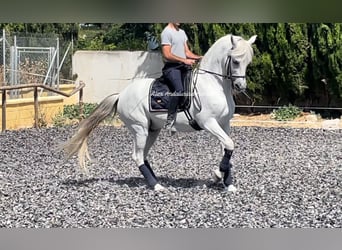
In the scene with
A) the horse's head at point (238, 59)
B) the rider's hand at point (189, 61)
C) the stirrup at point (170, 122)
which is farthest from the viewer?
the stirrup at point (170, 122)

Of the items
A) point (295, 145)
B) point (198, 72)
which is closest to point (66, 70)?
point (198, 72)

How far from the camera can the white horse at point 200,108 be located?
14.4 feet

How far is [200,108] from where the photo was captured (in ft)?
14.8

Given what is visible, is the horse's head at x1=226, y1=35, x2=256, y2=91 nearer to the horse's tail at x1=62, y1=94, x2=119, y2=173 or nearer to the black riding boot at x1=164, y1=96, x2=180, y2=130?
the black riding boot at x1=164, y1=96, x2=180, y2=130

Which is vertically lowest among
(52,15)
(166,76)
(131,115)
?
(131,115)

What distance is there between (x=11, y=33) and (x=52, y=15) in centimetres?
344

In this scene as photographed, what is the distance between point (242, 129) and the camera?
6031 mm

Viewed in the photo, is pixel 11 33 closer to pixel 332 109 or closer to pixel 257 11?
pixel 332 109

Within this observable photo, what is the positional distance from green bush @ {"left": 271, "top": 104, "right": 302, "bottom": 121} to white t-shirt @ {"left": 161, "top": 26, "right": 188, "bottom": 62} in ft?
7.46

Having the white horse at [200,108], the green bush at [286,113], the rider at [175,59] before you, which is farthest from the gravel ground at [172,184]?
the rider at [175,59]

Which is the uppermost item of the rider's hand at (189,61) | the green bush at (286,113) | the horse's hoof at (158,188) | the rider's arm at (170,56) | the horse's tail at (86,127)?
the rider's arm at (170,56)

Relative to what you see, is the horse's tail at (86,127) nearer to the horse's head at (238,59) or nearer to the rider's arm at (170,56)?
the rider's arm at (170,56)

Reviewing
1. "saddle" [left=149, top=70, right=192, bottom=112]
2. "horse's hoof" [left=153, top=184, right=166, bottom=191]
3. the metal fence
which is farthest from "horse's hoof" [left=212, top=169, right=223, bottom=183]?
the metal fence

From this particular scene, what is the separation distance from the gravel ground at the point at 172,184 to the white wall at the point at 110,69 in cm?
34
